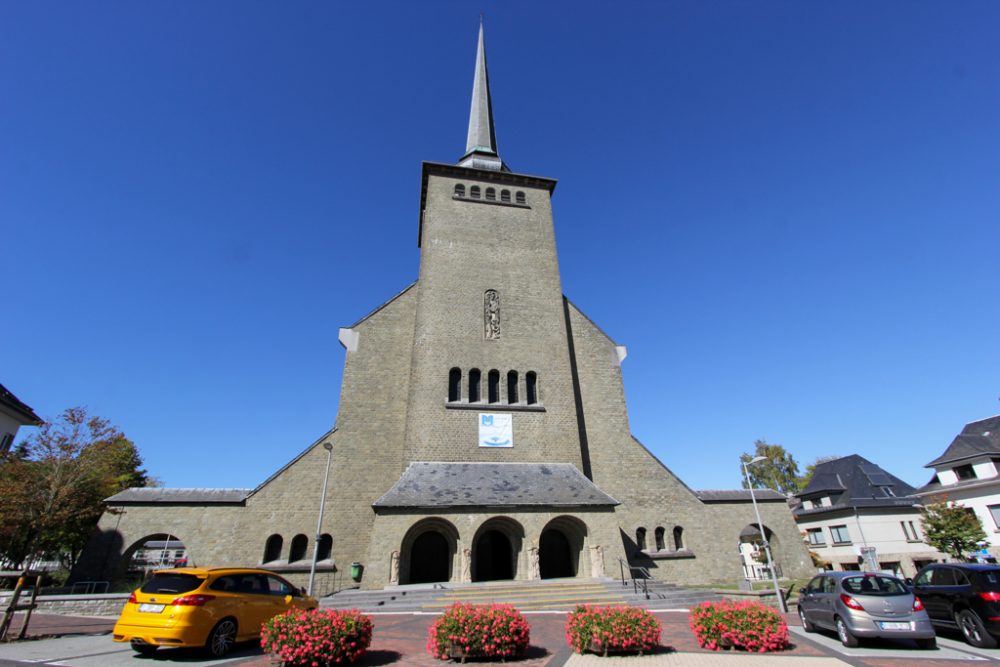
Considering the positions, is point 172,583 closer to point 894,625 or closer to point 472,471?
point 472,471


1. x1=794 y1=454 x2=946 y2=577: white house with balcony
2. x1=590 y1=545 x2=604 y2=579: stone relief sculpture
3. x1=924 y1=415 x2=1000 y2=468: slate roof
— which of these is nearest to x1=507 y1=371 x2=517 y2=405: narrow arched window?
x1=590 y1=545 x2=604 y2=579: stone relief sculpture

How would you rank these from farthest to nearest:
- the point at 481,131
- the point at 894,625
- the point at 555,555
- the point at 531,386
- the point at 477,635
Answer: the point at 481,131, the point at 531,386, the point at 555,555, the point at 894,625, the point at 477,635

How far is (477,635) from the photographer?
740 cm

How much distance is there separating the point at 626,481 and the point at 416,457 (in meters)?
10.1

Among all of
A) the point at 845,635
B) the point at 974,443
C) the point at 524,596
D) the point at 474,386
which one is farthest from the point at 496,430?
the point at 974,443

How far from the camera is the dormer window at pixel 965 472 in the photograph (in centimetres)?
2927

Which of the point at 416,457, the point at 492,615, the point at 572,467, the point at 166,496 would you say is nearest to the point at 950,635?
the point at 492,615

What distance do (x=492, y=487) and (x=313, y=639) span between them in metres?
12.3

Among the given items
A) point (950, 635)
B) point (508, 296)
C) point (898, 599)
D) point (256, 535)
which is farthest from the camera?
point (508, 296)

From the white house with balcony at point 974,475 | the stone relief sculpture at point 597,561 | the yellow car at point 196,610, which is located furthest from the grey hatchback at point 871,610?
the white house with balcony at point 974,475

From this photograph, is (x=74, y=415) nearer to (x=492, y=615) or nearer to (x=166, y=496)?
(x=166, y=496)

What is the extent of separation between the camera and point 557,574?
20.2 meters

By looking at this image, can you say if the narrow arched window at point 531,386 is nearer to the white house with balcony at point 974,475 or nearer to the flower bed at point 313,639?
the flower bed at point 313,639

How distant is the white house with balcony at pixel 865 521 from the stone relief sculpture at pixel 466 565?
25.8 metres
